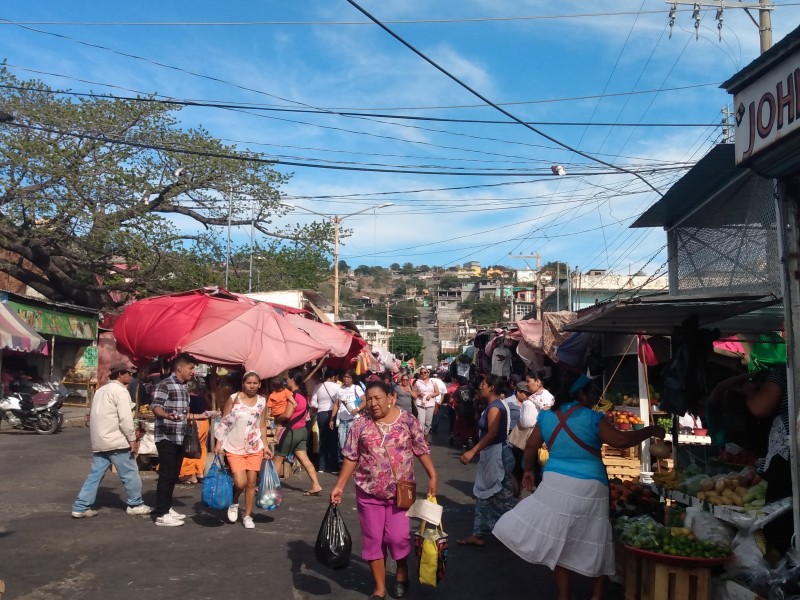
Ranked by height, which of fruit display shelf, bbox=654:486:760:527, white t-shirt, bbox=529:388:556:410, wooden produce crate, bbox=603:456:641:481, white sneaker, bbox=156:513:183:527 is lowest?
white sneaker, bbox=156:513:183:527

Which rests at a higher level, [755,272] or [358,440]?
[755,272]

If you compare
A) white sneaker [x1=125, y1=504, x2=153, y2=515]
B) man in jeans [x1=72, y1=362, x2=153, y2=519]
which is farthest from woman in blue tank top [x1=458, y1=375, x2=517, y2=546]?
man in jeans [x1=72, y1=362, x2=153, y2=519]

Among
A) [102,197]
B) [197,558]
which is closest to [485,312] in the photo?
[102,197]

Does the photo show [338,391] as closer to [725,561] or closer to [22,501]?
[22,501]

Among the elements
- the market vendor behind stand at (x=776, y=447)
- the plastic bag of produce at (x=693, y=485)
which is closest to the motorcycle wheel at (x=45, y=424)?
the plastic bag of produce at (x=693, y=485)

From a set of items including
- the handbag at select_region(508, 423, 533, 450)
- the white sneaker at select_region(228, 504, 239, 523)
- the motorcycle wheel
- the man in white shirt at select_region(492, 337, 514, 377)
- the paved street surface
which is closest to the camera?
the paved street surface

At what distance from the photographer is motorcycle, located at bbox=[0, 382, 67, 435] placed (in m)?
18.9

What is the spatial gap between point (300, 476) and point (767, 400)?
9447 mm

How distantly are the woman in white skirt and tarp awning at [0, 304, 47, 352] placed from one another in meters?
15.2

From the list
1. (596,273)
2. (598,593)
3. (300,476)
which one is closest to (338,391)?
(300,476)

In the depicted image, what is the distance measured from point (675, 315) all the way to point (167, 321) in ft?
24.2

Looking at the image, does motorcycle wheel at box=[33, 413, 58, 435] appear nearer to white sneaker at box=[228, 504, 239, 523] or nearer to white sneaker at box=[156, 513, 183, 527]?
white sneaker at box=[156, 513, 183, 527]

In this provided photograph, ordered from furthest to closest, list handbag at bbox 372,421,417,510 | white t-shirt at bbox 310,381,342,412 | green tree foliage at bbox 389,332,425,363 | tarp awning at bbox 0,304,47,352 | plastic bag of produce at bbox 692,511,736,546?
green tree foliage at bbox 389,332,425,363, tarp awning at bbox 0,304,47,352, white t-shirt at bbox 310,381,342,412, handbag at bbox 372,421,417,510, plastic bag of produce at bbox 692,511,736,546

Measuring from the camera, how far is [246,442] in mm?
8977
